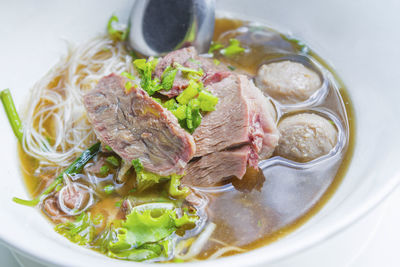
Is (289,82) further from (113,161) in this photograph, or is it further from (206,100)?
(113,161)

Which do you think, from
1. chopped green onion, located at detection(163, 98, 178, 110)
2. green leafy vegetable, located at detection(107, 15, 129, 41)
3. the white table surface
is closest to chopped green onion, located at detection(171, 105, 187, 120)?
chopped green onion, located at detection(163, 98, 178, 110)

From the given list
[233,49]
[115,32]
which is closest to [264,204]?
[233,49]

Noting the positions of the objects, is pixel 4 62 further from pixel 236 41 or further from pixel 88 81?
pixel 236 41

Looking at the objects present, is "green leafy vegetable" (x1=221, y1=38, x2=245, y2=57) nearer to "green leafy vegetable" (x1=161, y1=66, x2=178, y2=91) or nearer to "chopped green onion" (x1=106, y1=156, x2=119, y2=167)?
"green leafy vegetable" (x1=161, y1=66, x2=178, y2=91)

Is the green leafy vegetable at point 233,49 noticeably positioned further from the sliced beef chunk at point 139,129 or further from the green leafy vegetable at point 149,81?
the sliced beef chunk at point 139,129

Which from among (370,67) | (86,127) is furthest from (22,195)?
(370,67)
